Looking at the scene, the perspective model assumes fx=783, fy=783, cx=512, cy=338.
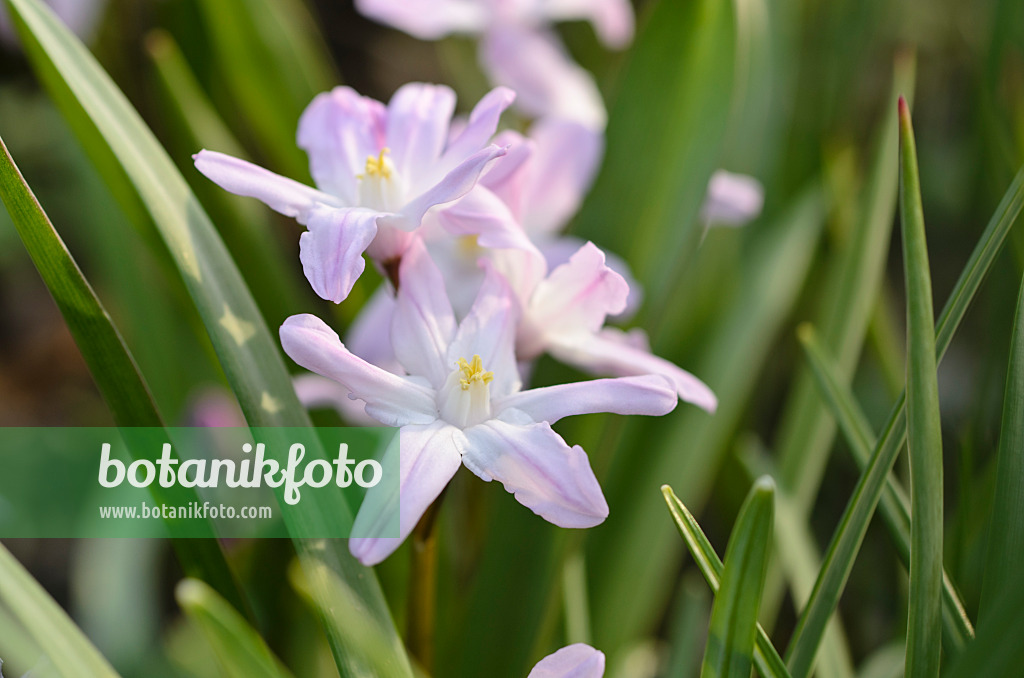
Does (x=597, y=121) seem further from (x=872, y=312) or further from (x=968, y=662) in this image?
(x=968, y=662)

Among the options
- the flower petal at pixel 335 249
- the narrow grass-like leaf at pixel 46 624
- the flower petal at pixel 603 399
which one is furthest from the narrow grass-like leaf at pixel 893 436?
the narrow grass-like leaf at pixel 46 624

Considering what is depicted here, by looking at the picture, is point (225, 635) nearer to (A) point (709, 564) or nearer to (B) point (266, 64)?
(A) point (709, 564)

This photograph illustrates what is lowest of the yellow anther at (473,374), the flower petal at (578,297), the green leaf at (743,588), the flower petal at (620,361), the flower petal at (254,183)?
the green leaf at (743,588)

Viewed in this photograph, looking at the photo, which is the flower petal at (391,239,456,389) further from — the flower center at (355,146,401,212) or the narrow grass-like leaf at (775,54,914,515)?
the narrow grass-like leaf at (775,54,914,515)

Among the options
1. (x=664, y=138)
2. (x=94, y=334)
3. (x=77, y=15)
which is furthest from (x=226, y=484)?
(x=77, y=15)

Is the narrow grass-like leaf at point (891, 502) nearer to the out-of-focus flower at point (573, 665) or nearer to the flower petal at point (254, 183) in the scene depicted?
the out-of-focus flower at point (573, 665)

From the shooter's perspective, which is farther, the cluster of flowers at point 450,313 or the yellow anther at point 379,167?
the yellow anther at point 379,167

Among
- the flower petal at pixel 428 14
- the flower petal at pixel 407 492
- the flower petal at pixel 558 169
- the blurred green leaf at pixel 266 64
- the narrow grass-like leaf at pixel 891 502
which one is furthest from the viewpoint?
the blurred green leaf at pixel 266 64

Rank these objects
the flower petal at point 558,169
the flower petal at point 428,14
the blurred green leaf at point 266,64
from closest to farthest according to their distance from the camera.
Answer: the flower petal at point 558,169 < the flower petal at point 428,14 < the blurred green leaf at point 266,64
